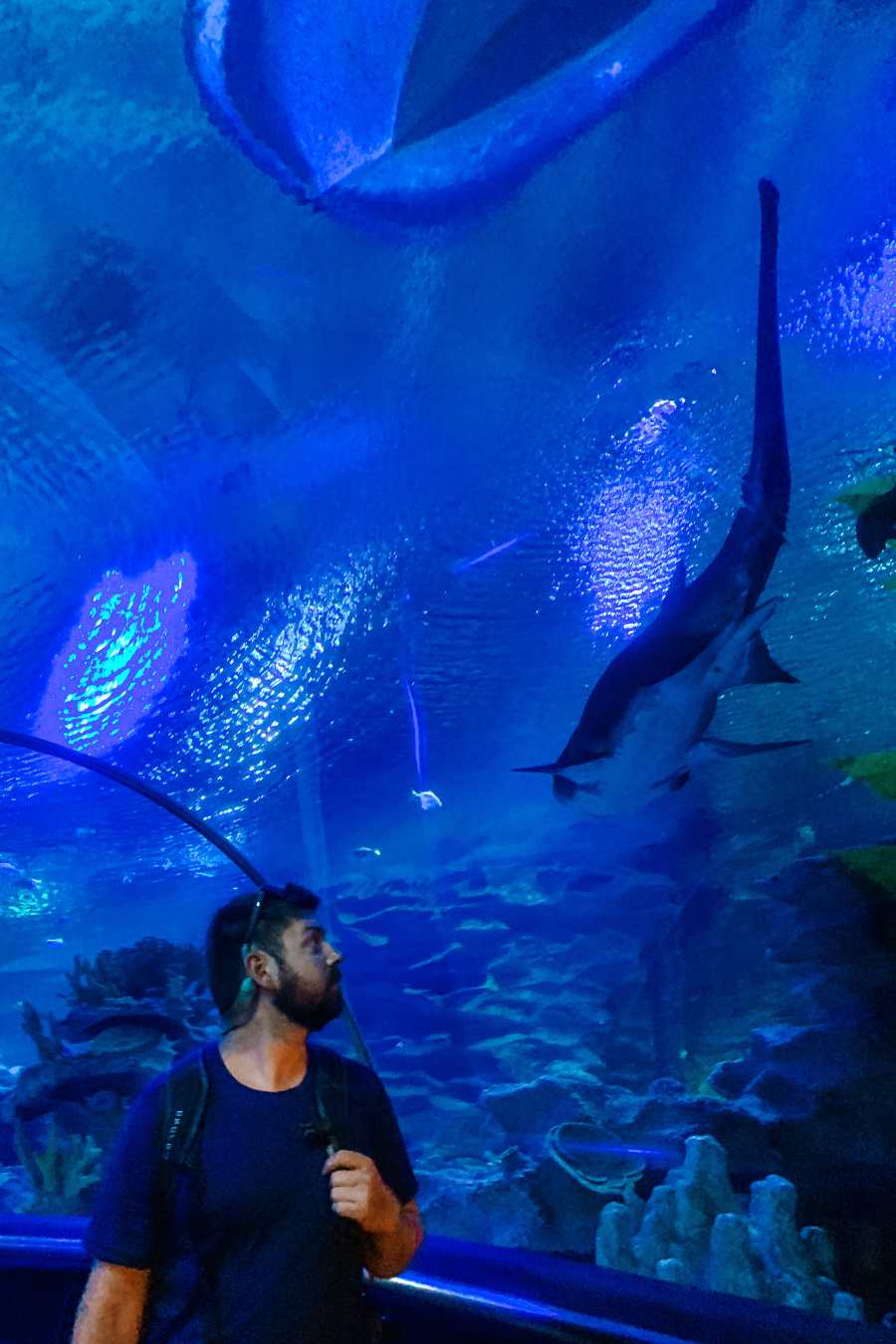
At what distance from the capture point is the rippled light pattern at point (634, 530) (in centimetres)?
324

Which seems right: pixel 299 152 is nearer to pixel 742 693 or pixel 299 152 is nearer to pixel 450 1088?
pixel 742 693

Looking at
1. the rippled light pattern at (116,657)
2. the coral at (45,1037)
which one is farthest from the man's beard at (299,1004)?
the coral at (45,1037)

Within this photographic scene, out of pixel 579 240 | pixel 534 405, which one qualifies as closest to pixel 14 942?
pixel 534 405

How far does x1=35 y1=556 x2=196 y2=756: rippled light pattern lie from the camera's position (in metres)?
3.38

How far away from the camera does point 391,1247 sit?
39.2 inches

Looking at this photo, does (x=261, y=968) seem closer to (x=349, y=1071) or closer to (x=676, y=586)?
(x=349, y=1071)

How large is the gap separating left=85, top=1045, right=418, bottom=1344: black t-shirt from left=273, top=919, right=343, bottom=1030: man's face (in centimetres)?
14

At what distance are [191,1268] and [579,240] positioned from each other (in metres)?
2.88

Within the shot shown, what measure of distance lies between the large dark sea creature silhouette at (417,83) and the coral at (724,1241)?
10.1 feet

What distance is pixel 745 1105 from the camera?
9.72ft

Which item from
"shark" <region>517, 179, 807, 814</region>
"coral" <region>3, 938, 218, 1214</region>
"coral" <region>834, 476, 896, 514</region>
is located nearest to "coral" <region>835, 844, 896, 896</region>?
"shark" <region>517, 179, 807, 814</region>

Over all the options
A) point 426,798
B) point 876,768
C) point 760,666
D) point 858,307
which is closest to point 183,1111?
point 876,768

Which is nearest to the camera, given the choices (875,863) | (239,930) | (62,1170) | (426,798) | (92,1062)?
(239,930)

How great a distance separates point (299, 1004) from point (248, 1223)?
0.25 meters
